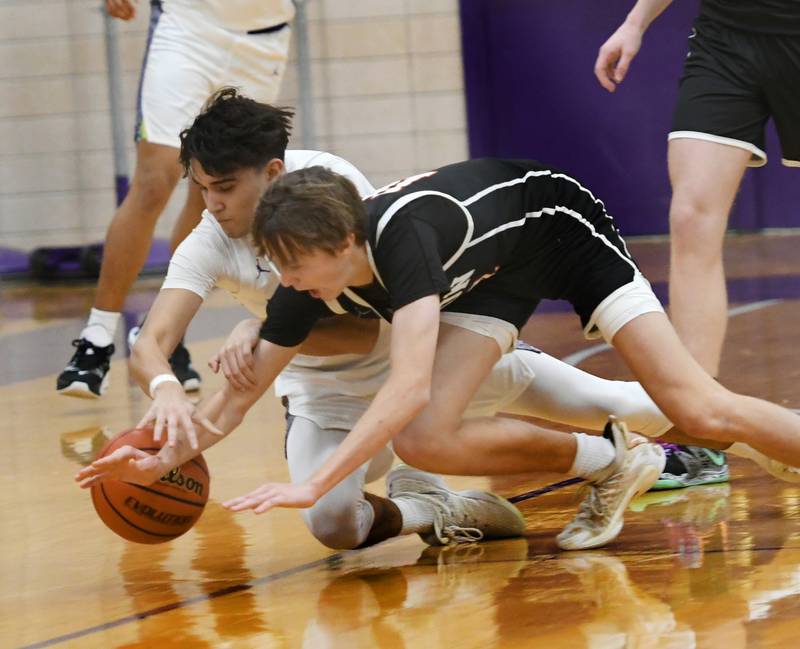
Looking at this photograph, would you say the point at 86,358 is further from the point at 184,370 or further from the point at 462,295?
the point at 462,295

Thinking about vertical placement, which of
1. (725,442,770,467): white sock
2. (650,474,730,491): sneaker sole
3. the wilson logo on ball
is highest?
the wilson logo on ball

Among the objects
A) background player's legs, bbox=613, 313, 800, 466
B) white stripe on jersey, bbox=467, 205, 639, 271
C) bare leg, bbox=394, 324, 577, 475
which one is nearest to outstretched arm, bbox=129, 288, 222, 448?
bare leg, bbox=394, 324, 577, 475

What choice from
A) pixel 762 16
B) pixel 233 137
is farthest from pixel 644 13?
pixel 233 137

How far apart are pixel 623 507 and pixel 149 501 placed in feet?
3.34

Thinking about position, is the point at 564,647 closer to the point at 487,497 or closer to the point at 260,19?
the point at 487,497

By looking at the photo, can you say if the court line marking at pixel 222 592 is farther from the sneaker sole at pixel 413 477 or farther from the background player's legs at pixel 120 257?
the background player's legs at pixel 120 257

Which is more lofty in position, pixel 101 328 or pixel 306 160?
pixel 306 160

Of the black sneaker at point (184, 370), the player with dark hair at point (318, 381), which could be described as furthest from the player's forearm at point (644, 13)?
the black sneaker at point (184, 370)

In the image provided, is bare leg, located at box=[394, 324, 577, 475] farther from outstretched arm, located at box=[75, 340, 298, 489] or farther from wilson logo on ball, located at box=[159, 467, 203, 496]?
wilson logo on ball, located at box=[159, 467, 203, 496]

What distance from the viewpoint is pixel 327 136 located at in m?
10.1

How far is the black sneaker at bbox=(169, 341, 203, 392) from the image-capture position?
5418mm

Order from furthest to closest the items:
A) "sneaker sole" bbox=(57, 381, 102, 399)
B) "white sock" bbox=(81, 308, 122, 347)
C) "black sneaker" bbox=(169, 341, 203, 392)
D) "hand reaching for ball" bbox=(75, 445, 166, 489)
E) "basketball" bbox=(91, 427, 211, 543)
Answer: "black sneaker" bbox=(169, 341, 203, 392), "white sock" bbox=(81, 308, 122, 347), "sneaker sole" bbox=(57, 381, 102, 399), "basketball" bbox=(91, 427, 211, 543), "hand reaching for ball" bbox=(75, 445, 166, 489)

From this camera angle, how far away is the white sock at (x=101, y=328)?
5.32 meters

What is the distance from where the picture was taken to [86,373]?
5238 mm
